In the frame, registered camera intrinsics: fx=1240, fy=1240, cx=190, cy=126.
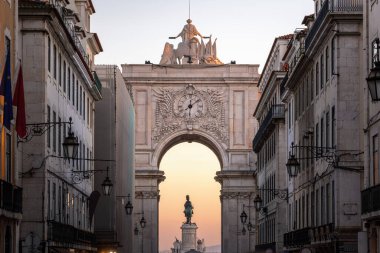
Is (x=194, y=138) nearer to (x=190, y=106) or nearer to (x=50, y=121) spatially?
(x=190, y=106)

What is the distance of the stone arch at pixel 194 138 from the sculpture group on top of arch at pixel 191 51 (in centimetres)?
889

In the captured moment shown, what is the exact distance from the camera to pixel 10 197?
36.6m

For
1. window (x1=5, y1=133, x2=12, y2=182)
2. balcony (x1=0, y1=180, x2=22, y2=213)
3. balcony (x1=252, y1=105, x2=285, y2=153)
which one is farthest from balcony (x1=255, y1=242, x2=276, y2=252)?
balcony (x1=0, y1=180, x2=22, y2=213)

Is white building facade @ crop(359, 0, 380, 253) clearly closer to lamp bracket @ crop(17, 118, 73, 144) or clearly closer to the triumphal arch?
lamp bracket @ crop(17, 118, 73, 144)

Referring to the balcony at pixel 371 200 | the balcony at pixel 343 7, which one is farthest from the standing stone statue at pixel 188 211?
the balcony at pixel 371 200

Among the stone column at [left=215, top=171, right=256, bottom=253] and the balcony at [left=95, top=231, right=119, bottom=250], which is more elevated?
the stone column at [left=215, top=171, right=256, bottom=253]

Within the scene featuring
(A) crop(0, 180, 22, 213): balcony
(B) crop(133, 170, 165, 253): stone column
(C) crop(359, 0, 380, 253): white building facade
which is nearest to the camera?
(A) crop(0, 180, 22, 213): balcony

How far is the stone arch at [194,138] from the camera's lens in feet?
442

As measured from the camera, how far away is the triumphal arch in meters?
135

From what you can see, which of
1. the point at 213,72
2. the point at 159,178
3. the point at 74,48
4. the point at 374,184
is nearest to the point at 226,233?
the point at 159,178

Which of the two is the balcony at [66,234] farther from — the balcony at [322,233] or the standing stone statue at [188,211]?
the standing stone statue at [188,211]

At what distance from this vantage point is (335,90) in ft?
160

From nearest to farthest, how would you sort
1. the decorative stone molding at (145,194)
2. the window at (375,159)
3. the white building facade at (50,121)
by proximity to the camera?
the window at (375,159) → the white building facade at (50,121) → the decorative stone molding at (145,194)

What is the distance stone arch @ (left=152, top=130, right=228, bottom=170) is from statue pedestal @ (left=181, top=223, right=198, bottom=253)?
2418 cm
